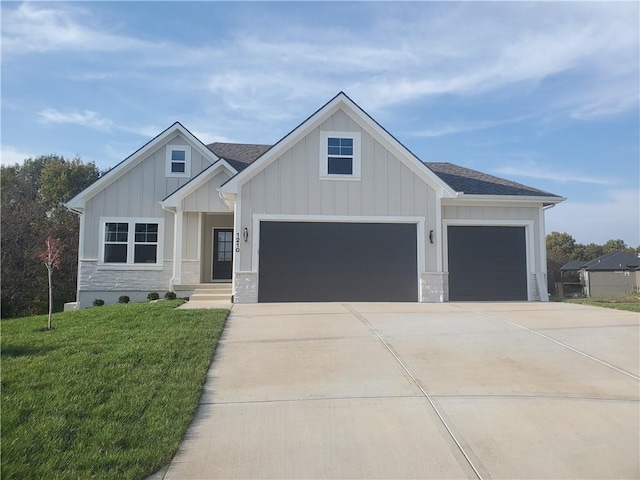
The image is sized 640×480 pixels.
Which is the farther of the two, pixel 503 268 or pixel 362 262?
pixel 503 268

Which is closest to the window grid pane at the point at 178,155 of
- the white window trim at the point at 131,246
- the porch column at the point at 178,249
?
the white window trim at the point at 131,246

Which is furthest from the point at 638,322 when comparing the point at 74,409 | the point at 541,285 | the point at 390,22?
the point at 74,409

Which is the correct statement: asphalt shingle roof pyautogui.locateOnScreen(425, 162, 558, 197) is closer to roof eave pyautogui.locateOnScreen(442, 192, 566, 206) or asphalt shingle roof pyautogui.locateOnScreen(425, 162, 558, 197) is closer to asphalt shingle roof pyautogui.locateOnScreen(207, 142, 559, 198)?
asphalt shingle roof pyautogui.locateOnScreen(207, 142, 559, 198)

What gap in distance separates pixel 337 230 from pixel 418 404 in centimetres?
873

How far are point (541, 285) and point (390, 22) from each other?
9573 mm

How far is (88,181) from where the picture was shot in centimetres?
3541

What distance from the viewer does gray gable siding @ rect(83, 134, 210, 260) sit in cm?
1605

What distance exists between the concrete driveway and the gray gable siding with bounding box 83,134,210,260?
8868 mm

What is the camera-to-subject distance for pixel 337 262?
13.6 meters

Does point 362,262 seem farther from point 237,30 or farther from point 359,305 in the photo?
→ point 237,30

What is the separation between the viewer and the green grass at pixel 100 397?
373 centimetres

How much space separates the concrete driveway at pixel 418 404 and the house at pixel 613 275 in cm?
3975

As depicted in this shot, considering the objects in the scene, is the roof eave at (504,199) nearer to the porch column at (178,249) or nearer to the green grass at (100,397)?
the porch column at (178,249)

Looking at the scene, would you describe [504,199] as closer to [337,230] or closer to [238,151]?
[337,230]
